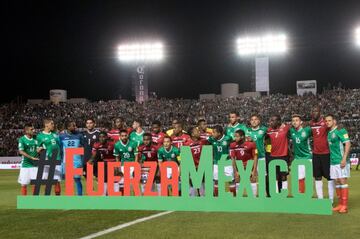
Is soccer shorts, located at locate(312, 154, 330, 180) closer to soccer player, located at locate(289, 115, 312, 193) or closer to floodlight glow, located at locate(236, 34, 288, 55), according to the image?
soccer player, located at locate(289, 115, 312, 193)

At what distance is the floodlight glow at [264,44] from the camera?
134 feet

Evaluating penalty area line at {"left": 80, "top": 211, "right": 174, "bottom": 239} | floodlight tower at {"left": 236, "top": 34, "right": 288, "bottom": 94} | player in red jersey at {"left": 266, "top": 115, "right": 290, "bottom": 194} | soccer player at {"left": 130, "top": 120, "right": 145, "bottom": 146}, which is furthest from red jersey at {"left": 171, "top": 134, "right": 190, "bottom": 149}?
floodlight tower at {"left": 236, "top": 34, "right": 288, "bottom": 94}

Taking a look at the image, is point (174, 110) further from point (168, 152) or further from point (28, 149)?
point (168, 152)

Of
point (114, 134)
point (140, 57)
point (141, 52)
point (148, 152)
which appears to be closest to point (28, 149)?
point (114, 134)

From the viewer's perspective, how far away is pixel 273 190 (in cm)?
793

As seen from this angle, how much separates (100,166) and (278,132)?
12.6ft

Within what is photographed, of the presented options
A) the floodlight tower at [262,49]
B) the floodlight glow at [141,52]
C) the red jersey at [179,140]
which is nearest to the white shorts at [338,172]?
the red jersey at [179,140]

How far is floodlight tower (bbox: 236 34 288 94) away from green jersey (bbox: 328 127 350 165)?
3283 cm

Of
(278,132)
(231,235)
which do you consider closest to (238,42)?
(278,132)

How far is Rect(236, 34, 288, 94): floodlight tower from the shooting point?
134ft

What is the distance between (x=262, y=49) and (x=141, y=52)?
37.6 feet

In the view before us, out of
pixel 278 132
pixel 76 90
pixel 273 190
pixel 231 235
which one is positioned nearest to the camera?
pixel 231 235

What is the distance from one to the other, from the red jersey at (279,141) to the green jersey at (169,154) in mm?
2058

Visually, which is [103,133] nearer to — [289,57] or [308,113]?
[308,113]
